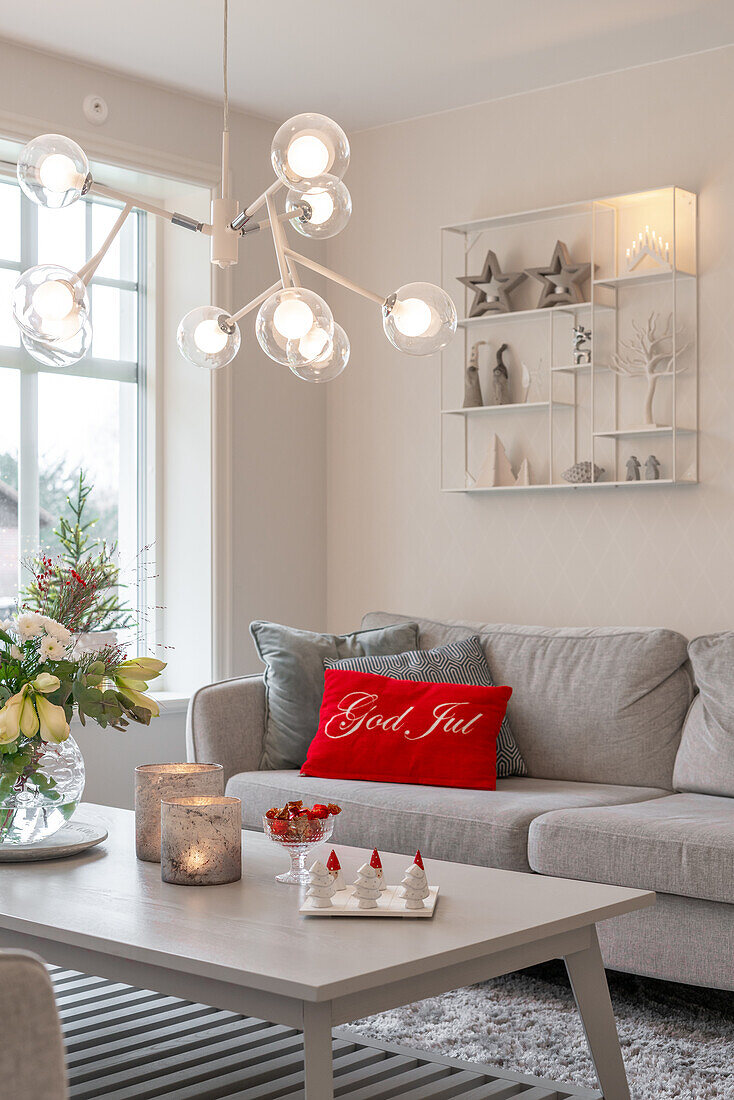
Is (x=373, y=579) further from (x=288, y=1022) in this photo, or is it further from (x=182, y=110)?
(x=288, y=1022)

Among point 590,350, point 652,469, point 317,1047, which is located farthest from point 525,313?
point 317,1047

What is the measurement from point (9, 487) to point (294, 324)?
2.36 m

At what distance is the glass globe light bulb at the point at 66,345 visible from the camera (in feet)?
7.67

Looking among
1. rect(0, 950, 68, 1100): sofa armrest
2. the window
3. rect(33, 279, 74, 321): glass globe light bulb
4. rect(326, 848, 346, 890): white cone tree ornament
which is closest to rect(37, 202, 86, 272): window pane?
the window

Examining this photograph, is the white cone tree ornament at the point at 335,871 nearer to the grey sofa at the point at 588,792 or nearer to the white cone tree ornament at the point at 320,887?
the white cone tree ornament at the point at 320,887

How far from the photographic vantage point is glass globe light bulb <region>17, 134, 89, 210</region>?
94.7 inches

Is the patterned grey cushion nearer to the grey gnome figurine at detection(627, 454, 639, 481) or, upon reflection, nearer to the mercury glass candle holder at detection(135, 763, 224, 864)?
the grey gnome figurine at detection(627, 454, 639, 481)

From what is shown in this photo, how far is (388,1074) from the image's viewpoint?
7.27 ft

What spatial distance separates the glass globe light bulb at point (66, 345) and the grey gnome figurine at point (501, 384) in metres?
2.26

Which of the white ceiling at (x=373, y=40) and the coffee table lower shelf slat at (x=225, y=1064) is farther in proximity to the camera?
the white ceiling at (x=373, y=40)

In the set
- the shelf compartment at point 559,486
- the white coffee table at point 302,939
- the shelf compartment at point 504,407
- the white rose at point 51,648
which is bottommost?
the white coffee table at point 302,939

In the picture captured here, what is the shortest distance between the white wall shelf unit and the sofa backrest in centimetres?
58

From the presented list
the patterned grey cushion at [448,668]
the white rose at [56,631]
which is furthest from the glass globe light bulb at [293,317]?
the patterned grey cushion at [448,668]

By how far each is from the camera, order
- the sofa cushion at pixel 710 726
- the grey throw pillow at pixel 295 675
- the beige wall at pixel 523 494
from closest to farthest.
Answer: the sofa cushion at pixel 710 726 → the grey throw pillow at pixel 295 675 → the beige wall at pixel 523 494
